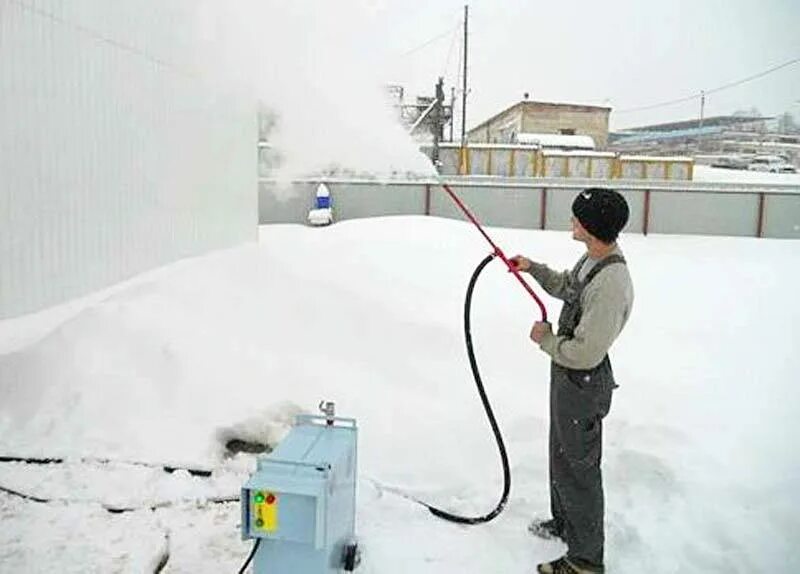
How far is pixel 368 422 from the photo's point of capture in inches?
156

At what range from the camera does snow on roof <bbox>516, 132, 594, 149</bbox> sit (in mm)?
23922

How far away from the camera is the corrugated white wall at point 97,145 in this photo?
415 cm

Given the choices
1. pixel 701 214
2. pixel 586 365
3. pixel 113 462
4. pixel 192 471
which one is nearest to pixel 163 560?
pixel 192 471

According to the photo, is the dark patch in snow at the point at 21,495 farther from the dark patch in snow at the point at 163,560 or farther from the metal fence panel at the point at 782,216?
the metal fence panel at the point at 782,216

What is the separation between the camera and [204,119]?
6.64 metres

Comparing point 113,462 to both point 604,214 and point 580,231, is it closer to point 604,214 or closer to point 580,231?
point 580,231

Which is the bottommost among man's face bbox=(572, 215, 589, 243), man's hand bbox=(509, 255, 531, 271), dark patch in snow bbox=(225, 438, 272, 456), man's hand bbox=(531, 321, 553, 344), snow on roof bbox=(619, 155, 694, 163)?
dark patch in snow bbox=(225, 438, 272, 456)

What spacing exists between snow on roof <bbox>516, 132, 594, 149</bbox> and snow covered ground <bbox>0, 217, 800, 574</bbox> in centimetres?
1805

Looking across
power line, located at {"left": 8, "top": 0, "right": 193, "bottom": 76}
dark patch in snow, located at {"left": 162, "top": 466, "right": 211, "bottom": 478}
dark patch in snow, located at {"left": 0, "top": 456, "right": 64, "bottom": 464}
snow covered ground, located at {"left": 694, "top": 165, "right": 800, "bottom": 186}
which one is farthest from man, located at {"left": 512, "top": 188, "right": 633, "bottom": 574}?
snow covered ground, located at {"left": 694, "top": 165, "right": 800, "bottom": 186}

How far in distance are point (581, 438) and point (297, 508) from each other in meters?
1.12

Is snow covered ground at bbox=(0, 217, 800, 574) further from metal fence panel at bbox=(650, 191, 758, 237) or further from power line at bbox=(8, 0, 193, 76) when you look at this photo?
metal fence panel at bbox=(650, 191, 758, 237)

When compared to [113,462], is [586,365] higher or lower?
higher

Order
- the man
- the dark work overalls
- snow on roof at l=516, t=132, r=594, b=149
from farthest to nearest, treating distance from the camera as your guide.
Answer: snow on roof at l=516, t=132, r=594, b=149
the dark work overalls
the man

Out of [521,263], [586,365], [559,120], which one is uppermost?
[559,120]
